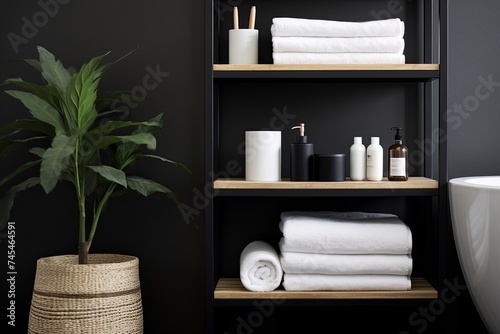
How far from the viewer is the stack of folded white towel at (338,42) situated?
7.25 ft

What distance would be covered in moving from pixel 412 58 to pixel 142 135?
3.38ft

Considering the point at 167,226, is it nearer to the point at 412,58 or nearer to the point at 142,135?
the point at 142,135

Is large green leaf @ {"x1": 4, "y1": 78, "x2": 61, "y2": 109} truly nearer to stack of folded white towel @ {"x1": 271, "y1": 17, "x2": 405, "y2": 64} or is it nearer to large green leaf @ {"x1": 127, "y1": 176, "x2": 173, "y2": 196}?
large green leaf @ {"x1": 127, "y1": 176, "x2": 173, "y2": 196}

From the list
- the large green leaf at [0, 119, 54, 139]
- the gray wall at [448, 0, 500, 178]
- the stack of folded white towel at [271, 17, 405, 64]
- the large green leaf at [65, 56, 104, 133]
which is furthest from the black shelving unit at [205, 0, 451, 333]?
the large green leaf at [0, 119, 54, 139]

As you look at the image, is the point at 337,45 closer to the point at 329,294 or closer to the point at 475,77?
the point at 475,77

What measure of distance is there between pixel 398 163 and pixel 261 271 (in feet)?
1.85

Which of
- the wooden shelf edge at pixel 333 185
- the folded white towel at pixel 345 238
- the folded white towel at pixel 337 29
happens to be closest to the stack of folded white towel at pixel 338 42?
the folded white towel at pixel 337 29

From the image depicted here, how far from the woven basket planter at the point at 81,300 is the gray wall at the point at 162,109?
1.17 ft

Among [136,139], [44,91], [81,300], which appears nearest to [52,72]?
[44,91]

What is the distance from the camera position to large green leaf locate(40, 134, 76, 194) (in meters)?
1.86

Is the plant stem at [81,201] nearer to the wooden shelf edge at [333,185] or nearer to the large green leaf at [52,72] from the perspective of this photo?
the large green leaf at [52,72]

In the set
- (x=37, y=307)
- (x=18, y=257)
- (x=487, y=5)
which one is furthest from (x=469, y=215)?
(x=18, y=257)

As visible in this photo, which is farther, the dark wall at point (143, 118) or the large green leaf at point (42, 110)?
the dark wall at point (143, 118)

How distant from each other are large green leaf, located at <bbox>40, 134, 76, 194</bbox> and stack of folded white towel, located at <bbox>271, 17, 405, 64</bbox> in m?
0.72
